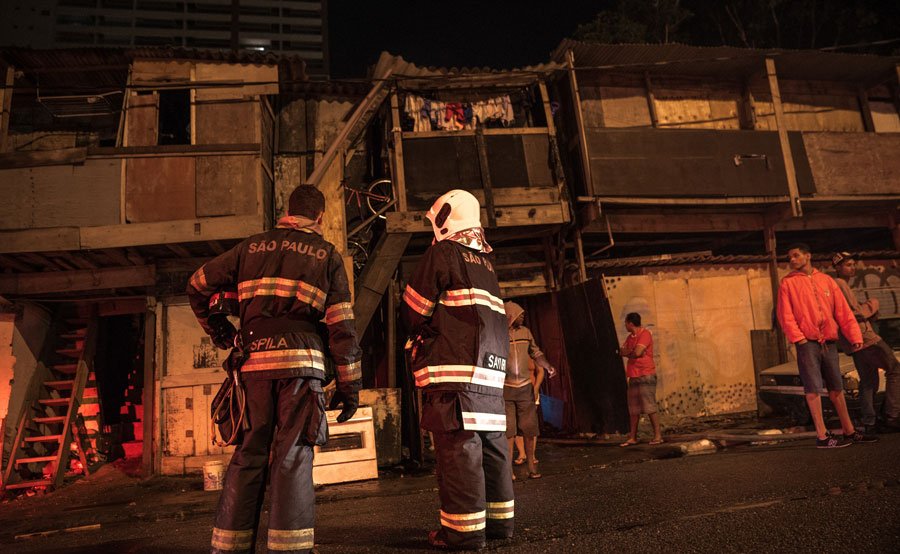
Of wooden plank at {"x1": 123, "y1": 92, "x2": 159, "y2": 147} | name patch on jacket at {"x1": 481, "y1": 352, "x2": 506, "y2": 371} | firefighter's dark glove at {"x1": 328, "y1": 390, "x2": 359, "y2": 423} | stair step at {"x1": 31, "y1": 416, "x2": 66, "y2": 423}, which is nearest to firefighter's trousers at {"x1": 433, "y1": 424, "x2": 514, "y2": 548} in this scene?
name patch on jacket at {"x1": 481, "y1": 352, "x2": 506, "y2": 371}

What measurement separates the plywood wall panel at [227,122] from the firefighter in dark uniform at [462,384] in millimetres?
7603

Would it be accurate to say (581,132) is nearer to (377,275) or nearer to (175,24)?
(377,275)

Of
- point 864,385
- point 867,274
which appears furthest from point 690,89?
point 864,385

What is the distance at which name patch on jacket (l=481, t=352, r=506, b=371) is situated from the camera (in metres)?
3.29

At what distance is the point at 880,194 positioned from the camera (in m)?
11.8

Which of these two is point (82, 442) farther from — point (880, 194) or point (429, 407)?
point (880, 194)

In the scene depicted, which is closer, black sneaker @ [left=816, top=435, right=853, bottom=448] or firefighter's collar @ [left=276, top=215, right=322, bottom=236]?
firefighter's collar @ [left=276, top=215, right=322, bottom=236]

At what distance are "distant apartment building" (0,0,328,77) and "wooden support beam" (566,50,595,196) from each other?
52.7m

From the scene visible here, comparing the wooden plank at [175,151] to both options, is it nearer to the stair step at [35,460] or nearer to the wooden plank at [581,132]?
the stair step at [35,460]

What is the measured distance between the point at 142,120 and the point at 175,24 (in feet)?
215

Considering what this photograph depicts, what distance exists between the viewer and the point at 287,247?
128 inches

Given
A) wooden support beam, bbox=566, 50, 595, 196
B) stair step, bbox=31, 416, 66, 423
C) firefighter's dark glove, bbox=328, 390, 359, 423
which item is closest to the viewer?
firefighter's dark glove, bbox=328, 390, 359, 423

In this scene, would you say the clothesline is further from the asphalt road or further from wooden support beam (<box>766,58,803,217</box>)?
the asphalt road

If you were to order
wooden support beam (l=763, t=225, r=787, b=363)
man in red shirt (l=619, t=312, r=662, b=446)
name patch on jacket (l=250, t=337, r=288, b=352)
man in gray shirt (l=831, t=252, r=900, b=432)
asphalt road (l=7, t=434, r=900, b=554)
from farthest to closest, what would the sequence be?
wooden support beam (l=763, t=225, r=787, b=363) < man in red shirt (l=619, t=312, r=662, b=446) < man in gray shirt (l=831, t=252, r=900, b=432) < name patch on jacket (l=250, t=337, r=288, b=352) < asphalt road (l=7, t=434, r=900, b=554)
